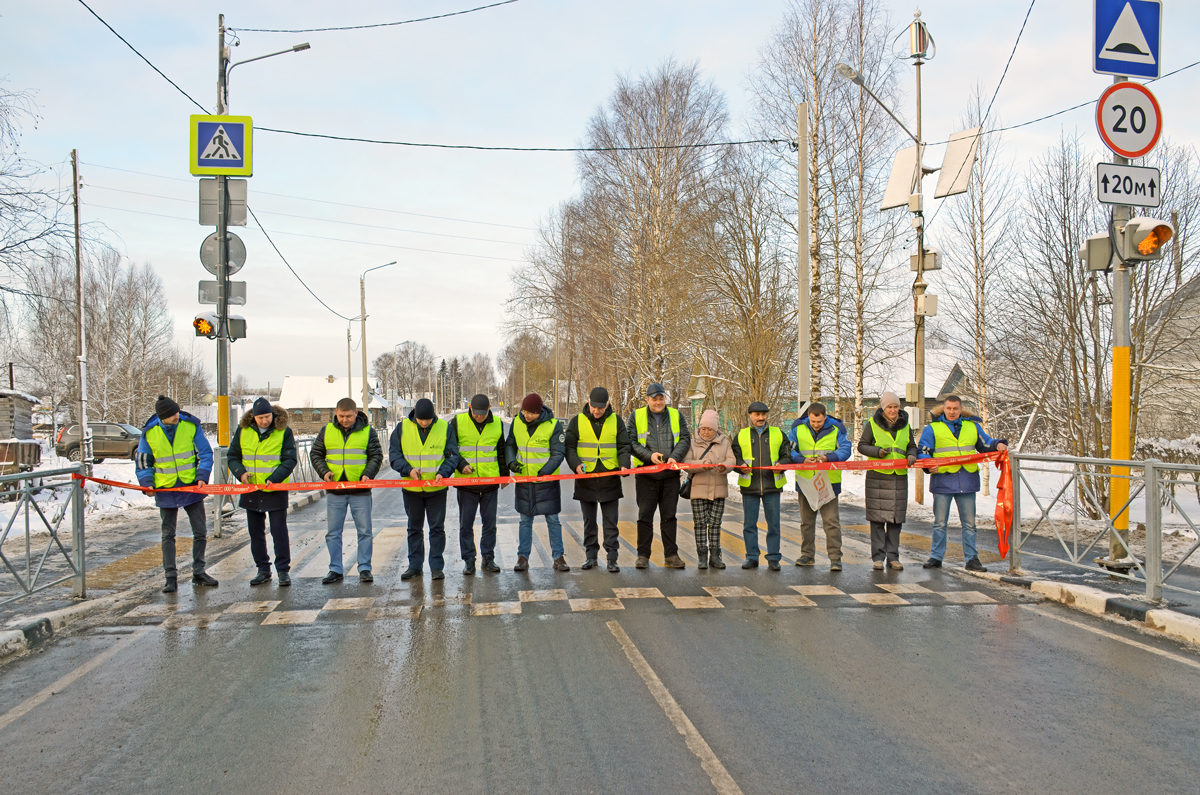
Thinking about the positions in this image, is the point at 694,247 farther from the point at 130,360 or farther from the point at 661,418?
the point at 130,360

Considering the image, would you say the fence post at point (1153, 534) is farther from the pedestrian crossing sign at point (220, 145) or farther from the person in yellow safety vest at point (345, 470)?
the pedestrian crossing sign at point (220, 145)

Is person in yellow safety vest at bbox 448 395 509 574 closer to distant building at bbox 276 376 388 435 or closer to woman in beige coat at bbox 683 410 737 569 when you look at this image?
woman in beige coat at bbox 683 410 737 569

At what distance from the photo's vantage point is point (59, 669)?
575 centimetres

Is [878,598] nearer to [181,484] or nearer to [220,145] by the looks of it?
[181,484]

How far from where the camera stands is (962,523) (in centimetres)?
898

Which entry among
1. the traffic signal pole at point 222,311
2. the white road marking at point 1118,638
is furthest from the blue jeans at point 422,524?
the white road marking at point 1118,638

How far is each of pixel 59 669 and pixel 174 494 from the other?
9.72ft

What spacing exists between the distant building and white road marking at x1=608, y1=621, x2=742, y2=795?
85819mm

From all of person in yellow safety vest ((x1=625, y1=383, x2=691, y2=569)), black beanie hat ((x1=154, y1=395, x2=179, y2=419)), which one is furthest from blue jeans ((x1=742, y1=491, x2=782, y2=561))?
black beanie hat ((x1=154, y1=395, x2=179, y2=419))

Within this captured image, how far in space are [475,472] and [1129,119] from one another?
7.78 meters

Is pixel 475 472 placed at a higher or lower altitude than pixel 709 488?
higher

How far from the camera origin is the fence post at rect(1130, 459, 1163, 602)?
687 cm

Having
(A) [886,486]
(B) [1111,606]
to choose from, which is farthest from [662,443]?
(B) [1111,606]

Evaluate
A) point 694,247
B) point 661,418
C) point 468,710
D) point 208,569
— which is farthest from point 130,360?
point 468,710
